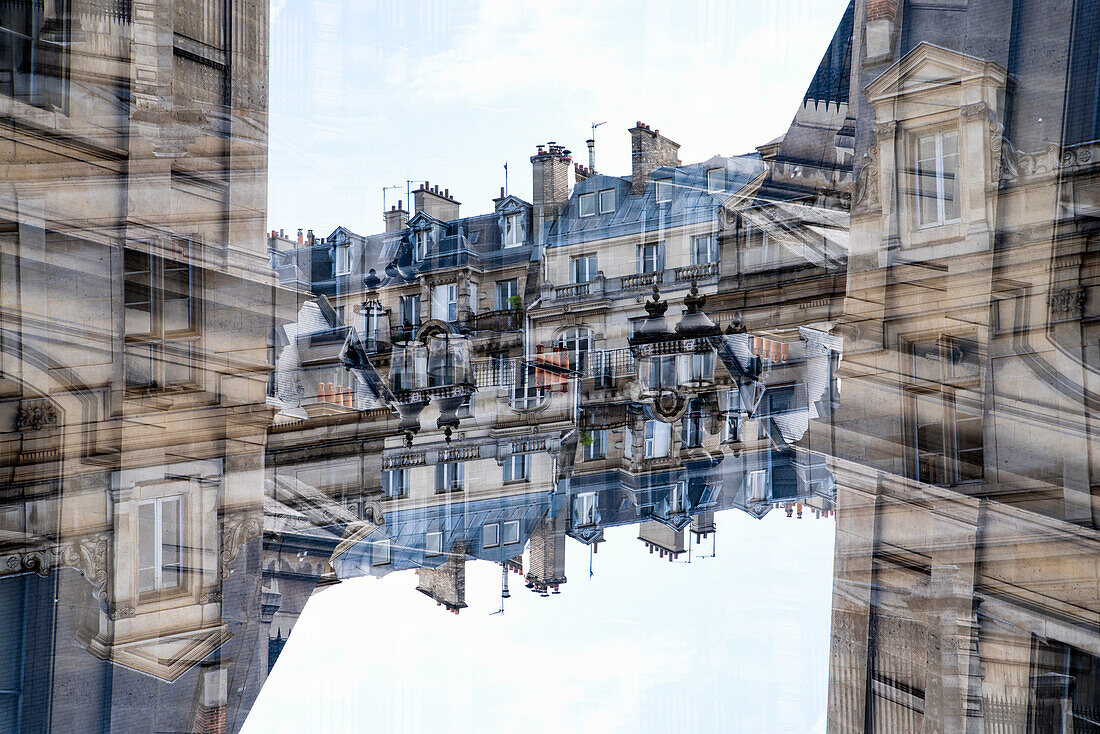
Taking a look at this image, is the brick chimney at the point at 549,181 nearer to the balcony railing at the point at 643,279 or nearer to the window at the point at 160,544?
the balcony railing at the point at 643,279

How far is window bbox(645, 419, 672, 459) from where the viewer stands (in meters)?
3.76

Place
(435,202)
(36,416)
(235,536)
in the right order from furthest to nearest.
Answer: (435,202) → (235,536) → (36,416)

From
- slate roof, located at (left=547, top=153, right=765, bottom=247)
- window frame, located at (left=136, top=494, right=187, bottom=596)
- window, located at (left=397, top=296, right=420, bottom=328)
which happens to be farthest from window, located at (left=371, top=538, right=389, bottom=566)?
slate roof, located at (left=547, top=153, right=765, bottom=247)

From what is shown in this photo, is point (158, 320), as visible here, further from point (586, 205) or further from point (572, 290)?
point (586, 205)

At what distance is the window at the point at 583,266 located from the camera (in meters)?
3.75

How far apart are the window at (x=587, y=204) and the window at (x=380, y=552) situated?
1563mm

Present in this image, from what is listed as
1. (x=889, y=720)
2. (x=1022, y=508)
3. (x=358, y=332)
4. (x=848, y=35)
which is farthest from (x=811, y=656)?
(x=848, y=35)

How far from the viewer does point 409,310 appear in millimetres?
3779

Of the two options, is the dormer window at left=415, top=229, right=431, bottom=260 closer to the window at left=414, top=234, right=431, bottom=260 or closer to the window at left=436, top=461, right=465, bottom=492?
the window at left=414, top=234, right=431, bottom=260

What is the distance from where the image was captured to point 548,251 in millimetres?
3775

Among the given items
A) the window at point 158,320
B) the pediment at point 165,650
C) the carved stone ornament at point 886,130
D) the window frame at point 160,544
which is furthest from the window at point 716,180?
the pediment at point 165,650

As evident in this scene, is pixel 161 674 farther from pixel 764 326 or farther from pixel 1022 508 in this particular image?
pixel 1022 508

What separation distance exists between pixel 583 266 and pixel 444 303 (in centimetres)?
59

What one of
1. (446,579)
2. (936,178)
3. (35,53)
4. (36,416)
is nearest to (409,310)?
(446,579)
